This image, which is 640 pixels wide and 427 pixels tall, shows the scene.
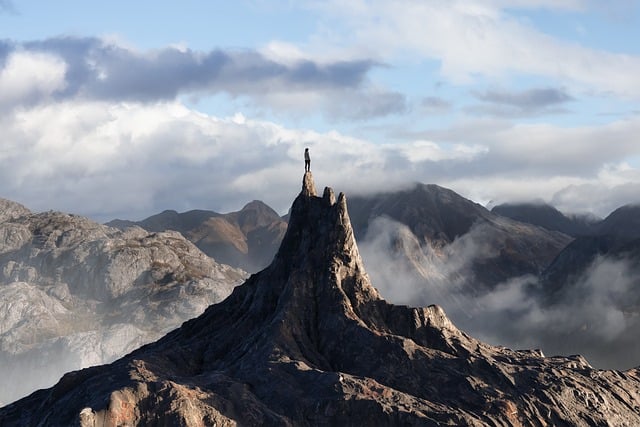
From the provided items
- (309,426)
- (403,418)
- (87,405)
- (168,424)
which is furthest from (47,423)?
(403,418)

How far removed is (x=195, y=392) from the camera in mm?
196375

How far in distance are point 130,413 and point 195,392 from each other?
1091 cm

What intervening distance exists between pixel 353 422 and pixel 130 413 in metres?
33.8

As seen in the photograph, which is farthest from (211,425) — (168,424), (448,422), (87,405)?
(448,422)

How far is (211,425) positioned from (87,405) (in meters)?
18.8

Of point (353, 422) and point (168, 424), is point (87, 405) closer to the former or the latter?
point (168, 424)

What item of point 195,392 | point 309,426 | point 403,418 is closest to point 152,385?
point 195,392

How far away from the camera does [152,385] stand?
19612 centimetres

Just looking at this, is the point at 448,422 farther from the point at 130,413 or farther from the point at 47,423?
the point at 47,423

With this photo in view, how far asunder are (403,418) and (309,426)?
47.1 ft

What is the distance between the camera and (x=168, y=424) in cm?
18975

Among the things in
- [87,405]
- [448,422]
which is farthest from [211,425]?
[448,422]

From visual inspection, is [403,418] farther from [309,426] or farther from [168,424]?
[168,424]

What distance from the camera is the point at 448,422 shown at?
198375 mm
